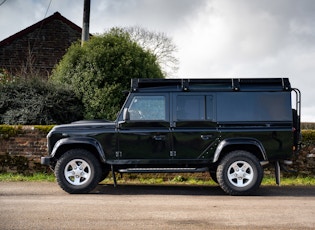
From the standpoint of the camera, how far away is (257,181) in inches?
390

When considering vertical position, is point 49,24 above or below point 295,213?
above

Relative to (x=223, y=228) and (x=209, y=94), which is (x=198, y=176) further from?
(x=223, y=228)

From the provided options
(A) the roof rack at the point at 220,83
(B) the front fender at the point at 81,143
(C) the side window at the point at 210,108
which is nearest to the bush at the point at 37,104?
(B) the front fender at the point at 81,143

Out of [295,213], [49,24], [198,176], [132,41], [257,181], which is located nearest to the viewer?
[295,213]

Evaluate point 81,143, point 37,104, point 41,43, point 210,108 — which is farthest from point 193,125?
point 41,43

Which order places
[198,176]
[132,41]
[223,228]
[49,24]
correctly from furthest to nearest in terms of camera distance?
1. [49,24]
2. [132,41]
3. [198,176]
4. [223,228]

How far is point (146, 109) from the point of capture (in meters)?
10.2

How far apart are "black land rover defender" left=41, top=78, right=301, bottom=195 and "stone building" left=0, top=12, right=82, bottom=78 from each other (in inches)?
674

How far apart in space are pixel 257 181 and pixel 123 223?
3.83 meters

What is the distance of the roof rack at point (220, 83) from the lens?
33.6ft

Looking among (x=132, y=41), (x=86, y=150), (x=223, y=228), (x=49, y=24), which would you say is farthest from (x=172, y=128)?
(x=49, y=24)

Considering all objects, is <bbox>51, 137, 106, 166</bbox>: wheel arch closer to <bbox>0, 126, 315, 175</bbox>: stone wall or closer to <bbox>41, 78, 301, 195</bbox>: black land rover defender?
<bbox>41, 78, 301, 195</bbox>: black land rover defender

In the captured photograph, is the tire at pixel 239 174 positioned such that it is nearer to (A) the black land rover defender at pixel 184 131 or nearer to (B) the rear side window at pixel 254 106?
(A) the black land rover defender at pixel 184 131

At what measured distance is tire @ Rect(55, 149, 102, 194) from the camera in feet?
32.9
